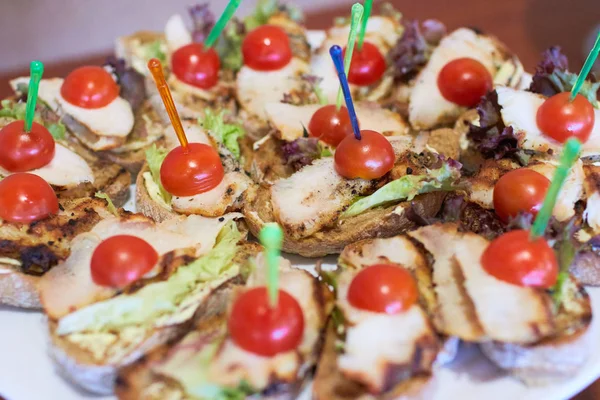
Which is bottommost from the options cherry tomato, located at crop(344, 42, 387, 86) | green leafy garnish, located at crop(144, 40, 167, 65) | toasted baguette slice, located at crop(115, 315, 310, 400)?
toasted baguette slice, located at crop(115, 315, 310, 400)

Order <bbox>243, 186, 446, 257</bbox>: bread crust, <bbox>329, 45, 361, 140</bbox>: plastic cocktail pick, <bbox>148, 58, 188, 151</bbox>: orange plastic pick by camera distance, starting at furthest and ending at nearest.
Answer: <bbox>243, 186, 446, 257</bbox>: bread crust
<bbox>148, 58, 188, 151</bbox>: orange plastic pick
<bbox>329, 45, 361, 140</bbox>: plastic cocktail pick

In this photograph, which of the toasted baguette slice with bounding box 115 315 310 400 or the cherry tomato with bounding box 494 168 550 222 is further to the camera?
the cherry tomato with bounding box 494 168 550 222

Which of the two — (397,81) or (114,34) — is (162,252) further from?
(114,34)

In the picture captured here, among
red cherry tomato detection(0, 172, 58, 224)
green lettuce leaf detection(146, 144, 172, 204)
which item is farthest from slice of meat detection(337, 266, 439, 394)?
red cherry tomato detection(0, 172, 58, 224)

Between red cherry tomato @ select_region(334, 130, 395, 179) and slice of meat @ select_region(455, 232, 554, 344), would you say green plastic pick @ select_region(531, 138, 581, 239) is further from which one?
red cherry tomato @ select_region(334, 130, 395, 179)

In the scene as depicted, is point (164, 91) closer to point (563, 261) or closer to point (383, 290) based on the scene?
point (383, 290)

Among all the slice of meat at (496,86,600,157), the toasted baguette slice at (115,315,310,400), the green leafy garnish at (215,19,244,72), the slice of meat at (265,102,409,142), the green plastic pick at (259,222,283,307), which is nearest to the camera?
the green plastic pick at (259,222,283,307)

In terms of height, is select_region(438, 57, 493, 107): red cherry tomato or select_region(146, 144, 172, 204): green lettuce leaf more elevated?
select_region(438, 57, 493, 107): red cherry tomato
